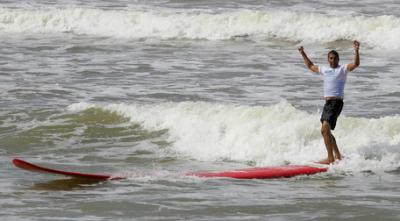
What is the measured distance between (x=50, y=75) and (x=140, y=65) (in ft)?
7.10

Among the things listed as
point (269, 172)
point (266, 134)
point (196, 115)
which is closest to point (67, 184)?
point (269, 172)

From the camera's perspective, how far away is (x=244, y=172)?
10.9 meters

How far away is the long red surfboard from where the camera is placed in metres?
10.3

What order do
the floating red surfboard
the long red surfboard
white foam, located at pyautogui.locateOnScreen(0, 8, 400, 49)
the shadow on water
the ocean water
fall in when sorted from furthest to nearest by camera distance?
1. white foam, located at pyautogui.locateOnScreen(0, 8, 400, 49)
2. the floating red surfboard
3. the long red surfboard
4. the shadow on water
5. the ocean water

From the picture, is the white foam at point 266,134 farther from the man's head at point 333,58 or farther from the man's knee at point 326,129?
the man's head at point 333,58

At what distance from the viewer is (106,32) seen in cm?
2692

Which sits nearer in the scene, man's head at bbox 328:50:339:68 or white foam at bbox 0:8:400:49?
man's head at bbox 328:50:339:68

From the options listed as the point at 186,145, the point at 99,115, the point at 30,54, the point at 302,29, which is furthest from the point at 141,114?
the point at 302,29

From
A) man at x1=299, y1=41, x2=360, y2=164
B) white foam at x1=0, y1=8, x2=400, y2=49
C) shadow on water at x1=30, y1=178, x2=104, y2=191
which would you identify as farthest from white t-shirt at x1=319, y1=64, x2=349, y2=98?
white foam at x1=0, y1=8, x2=400, y2=49

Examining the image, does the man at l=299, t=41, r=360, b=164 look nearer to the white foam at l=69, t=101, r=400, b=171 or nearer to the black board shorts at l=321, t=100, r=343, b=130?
the black board shorts at l=321, t=100, r=343, b=130

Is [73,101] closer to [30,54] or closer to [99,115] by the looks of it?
[99,115]

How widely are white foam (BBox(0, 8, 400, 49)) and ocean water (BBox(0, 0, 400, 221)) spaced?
2.1 inches

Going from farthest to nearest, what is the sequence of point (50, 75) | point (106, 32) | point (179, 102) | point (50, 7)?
point (50, 7)
point (106, 32)
point (50, 75)
point (179, 102)

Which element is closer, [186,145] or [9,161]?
[9,161]
